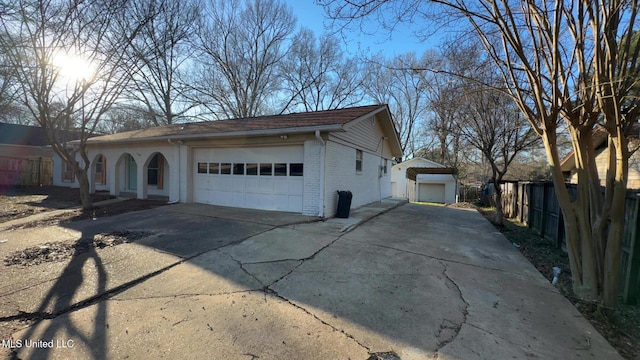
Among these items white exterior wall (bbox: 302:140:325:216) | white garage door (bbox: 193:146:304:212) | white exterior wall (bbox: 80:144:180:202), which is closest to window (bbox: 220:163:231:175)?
white garage door (bbox: 193:146:304:212)

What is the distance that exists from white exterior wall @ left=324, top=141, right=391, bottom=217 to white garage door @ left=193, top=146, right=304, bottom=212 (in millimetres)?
958

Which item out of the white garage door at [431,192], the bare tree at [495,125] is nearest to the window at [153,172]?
the bare tree at [495,125]

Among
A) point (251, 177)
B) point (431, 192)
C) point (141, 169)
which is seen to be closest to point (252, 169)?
point (251, 177)

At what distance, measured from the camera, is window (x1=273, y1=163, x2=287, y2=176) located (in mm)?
9273

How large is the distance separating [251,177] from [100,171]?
1106 cm

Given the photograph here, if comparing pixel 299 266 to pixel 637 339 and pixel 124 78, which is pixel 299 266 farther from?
pixel 124 78

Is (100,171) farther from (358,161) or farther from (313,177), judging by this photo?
(358,161)

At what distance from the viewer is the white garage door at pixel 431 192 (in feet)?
82.2

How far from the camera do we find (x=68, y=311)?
3.07 meters

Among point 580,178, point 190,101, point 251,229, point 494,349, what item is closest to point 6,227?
point 251,229

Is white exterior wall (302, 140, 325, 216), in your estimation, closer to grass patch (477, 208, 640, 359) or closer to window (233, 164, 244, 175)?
window (233, 164, 244, 175)

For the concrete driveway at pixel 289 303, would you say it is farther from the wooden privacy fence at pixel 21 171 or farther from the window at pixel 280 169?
the wooden privacy fence at pixel 21 171

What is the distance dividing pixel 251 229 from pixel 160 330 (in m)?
4.15

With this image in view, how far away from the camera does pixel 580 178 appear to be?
4023 millimetres
